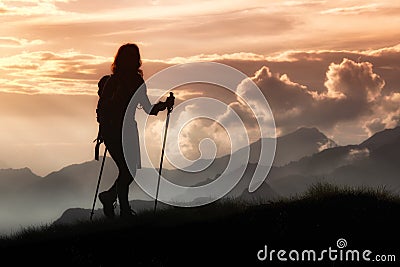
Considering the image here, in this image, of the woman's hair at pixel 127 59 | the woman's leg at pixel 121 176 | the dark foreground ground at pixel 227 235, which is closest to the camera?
the dark foreground ground at pixel 227 235

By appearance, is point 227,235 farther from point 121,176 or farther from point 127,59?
point 127,59

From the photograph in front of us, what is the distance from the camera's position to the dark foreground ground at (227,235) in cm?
1658

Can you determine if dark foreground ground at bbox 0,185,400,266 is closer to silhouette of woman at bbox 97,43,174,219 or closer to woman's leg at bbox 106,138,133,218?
woman's leg at bbox 106,138,133,218

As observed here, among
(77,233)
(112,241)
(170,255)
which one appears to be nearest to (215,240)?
(170,255)

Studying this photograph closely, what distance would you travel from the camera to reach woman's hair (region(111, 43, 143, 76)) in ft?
67.9

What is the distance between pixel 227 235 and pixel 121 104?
5.08 metres

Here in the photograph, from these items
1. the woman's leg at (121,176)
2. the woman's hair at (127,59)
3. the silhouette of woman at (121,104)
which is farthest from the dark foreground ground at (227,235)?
the woman's hair at (127,59)

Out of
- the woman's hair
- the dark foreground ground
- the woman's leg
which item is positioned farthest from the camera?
the woman's leg

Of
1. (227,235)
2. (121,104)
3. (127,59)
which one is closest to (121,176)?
(121,104)

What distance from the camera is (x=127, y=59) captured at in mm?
20688

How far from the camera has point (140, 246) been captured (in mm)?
17391

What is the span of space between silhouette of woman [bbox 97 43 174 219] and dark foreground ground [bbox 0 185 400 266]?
4.17 feet

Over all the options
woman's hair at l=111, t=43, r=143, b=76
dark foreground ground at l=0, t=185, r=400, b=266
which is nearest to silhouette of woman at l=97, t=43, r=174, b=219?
woman's hair at l=111, t=43, r=143, b=76

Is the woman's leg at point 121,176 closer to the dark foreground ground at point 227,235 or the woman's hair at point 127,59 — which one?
the dark foreground ground at point 227,235
